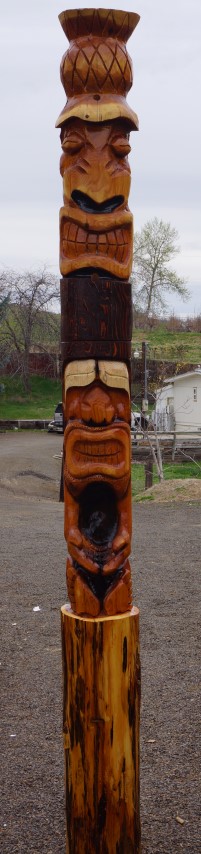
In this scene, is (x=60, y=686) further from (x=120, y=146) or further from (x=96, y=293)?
(x=120, y=146)

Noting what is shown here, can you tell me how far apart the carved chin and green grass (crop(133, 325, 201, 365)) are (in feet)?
133

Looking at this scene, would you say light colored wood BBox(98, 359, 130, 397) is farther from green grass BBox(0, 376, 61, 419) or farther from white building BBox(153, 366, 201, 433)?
green grass BBox(0, 376, 61, 419)

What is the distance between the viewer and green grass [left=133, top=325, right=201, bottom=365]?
45.6 m

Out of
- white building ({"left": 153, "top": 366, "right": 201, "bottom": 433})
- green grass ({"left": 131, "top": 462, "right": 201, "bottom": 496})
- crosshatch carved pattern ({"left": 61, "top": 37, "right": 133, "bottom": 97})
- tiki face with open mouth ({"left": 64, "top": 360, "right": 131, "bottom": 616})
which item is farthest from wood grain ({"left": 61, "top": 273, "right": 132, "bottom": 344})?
white building ({"left": 153, "top": 366, "right": 201, "bottom": 433})

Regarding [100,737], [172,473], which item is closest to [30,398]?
[172,473]

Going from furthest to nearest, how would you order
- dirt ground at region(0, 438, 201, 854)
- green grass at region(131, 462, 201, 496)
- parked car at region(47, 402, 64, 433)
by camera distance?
parked car at region(47, 402, 64, 433) < green grass at region(131, 462, 201, 496) < dirt ground at region(0, 438, 201, 854)

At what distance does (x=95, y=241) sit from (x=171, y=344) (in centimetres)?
4481

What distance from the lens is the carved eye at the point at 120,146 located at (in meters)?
3.31

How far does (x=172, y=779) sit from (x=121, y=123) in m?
3.32

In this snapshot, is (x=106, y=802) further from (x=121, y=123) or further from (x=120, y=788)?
(x=121, y=123)

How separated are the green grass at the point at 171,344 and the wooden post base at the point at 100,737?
4077 cm

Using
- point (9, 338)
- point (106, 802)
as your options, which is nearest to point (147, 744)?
point (106, 802)

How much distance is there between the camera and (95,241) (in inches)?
129

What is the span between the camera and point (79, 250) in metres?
3.30
